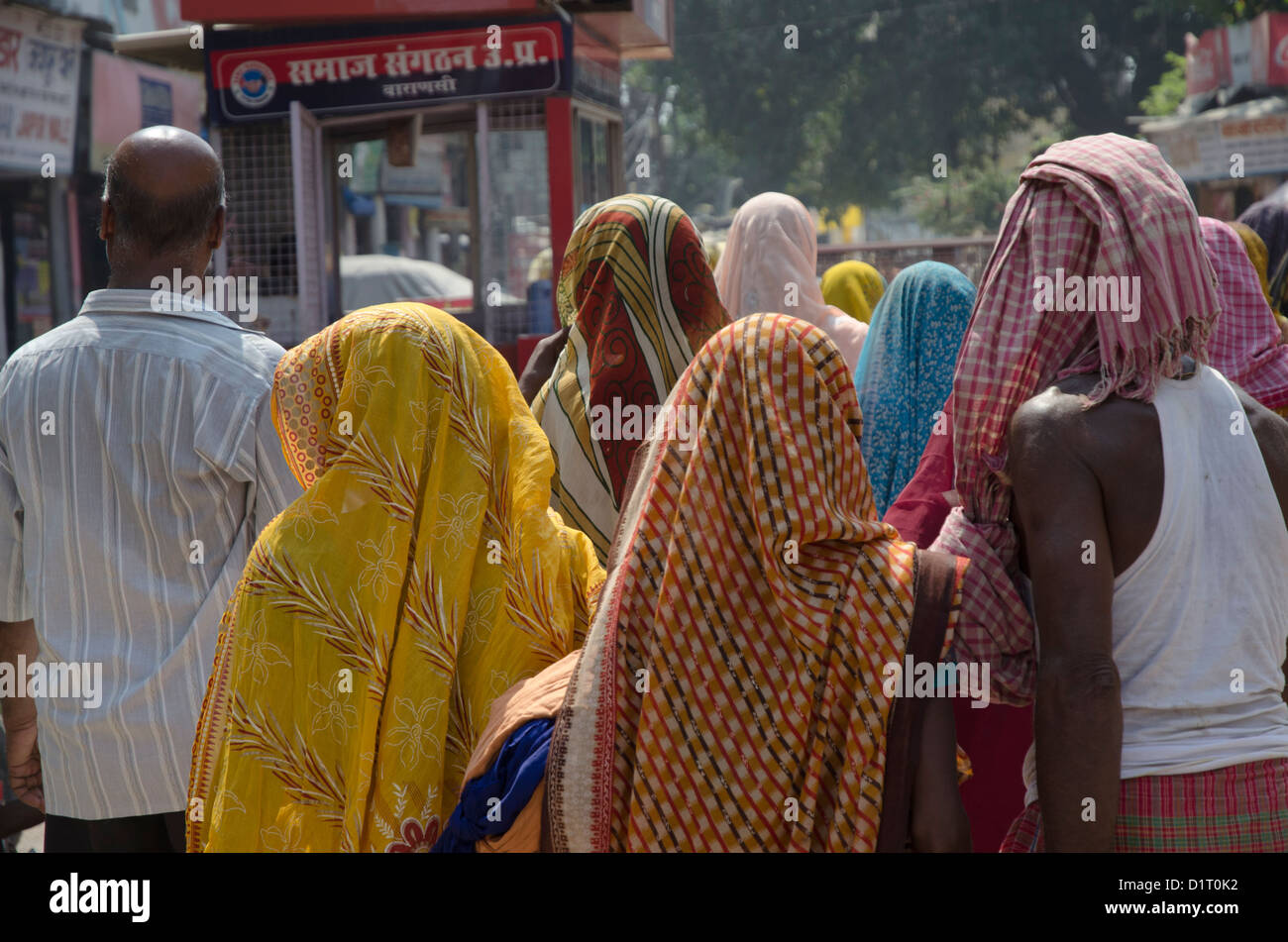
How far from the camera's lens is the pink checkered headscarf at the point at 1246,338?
130 inches

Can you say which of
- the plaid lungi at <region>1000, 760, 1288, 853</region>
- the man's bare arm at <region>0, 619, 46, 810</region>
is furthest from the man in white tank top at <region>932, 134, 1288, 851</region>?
the man's bare arm at <region>0, 619, 46, 810</region>

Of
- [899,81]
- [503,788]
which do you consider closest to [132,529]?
[503,788]

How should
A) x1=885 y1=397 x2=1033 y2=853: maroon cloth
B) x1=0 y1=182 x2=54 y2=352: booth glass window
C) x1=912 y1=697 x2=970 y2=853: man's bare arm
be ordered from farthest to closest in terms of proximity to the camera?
x1=0 y1=182 x2=54 y2=352: booth glass window < x1=885 y1=397 x2=1033 y2=853: maroon cloth < x1=912 y1=697 x2=970 y2=853: man's bare arm

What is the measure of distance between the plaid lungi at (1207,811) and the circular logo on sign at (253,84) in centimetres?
767

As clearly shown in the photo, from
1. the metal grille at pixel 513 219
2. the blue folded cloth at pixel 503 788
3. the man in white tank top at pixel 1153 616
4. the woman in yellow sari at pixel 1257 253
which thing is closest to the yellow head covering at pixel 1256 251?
the woman in yellow sari at pixel 1257 253

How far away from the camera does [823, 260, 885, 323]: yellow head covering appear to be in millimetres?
5430

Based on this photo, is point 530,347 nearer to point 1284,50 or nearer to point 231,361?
point 231,361

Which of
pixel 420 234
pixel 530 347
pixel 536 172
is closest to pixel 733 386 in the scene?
pixel 530 347

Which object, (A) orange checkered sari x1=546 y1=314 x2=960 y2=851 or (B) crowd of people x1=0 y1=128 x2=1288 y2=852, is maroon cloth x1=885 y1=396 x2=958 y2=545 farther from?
(A) orange checkered sari x1=546 y1=314 x2=960 y2=851

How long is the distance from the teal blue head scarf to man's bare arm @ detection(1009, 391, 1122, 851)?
79.7 inches

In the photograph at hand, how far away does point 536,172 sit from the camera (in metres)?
8.60

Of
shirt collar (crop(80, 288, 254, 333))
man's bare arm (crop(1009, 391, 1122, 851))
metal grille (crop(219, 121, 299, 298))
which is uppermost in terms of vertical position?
metal grille (crop(219, 121, 299, 298))

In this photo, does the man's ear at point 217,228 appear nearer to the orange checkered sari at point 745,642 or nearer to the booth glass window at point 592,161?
the orange checkered sari at point 745,642

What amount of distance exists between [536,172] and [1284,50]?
12.8 meters
